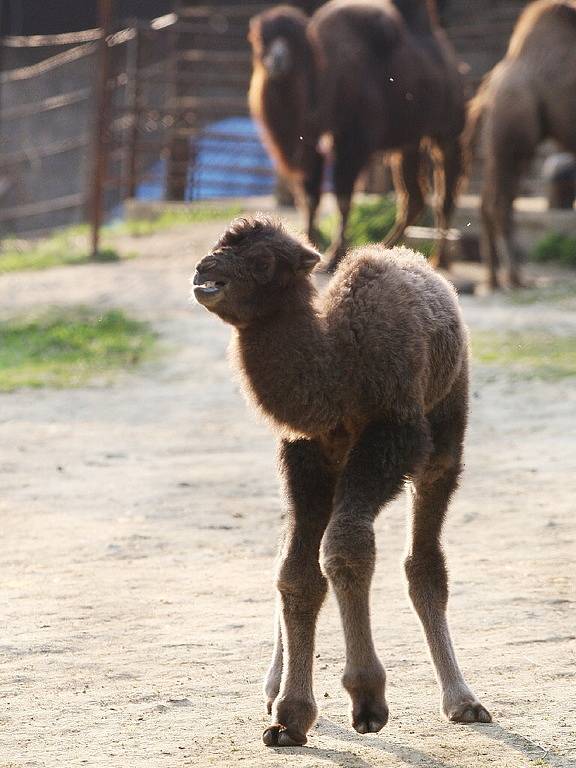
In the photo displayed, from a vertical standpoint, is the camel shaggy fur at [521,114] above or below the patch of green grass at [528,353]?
above

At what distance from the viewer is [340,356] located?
11.0 feet

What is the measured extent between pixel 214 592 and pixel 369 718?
151 centimetres

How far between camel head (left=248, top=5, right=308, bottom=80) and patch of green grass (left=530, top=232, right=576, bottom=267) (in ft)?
9.89

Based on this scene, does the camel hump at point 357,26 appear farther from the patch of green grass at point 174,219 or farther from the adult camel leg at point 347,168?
the patch of green grass at point 174,219

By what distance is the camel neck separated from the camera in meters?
3.31

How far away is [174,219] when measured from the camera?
616 inches

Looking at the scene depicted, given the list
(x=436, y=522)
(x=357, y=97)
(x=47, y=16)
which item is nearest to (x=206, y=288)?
(x=436, y=522)

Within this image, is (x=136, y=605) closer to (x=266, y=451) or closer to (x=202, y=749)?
(x=202, y=749)

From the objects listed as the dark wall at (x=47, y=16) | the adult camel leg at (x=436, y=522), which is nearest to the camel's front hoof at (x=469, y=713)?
the adult camel leg at (x=436, y=522)

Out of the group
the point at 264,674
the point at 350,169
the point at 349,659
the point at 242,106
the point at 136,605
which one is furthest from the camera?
the point at 242,106

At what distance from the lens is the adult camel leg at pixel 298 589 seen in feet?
10.7

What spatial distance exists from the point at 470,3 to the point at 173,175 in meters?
4.21

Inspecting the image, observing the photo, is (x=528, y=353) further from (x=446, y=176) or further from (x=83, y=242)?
(x=83, y=242)

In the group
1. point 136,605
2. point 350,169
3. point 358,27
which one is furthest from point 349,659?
point 358,27
